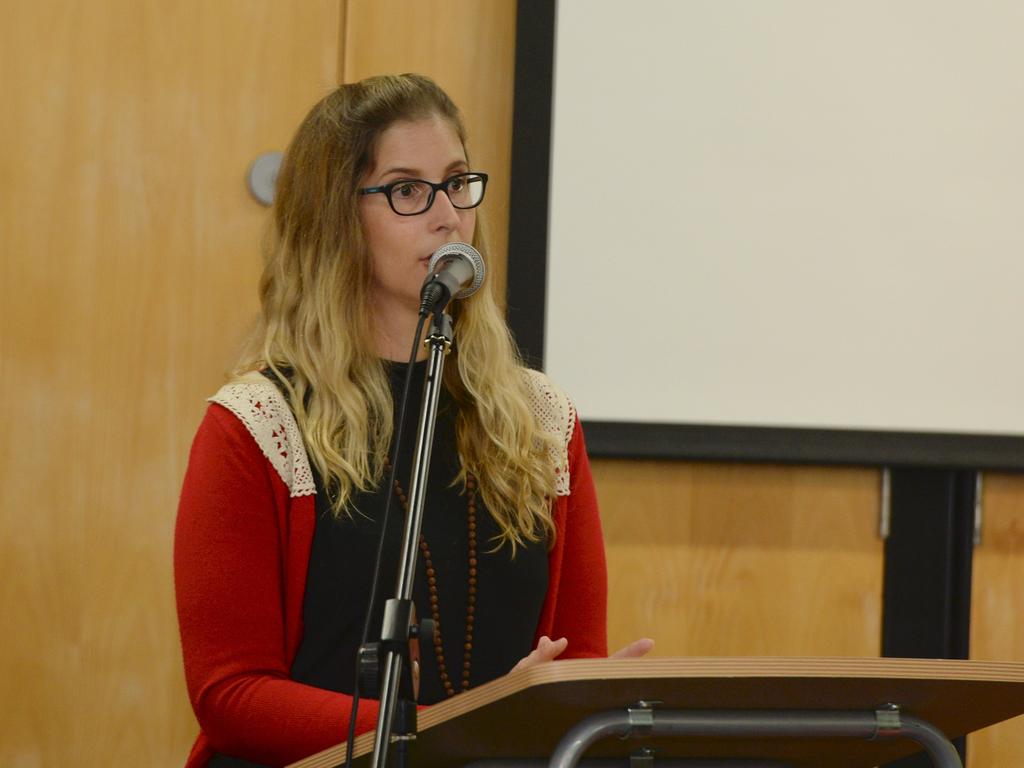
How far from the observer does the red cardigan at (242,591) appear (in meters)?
1.49

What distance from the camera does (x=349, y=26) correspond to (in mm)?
2281

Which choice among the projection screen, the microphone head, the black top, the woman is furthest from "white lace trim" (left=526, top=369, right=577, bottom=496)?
the microphone head

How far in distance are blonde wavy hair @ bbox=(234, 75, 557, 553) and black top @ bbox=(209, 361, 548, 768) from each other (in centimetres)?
3

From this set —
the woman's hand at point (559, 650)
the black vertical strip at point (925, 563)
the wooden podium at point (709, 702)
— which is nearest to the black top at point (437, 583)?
the woman's hand at point (559, 650)

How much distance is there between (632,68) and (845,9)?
39cm

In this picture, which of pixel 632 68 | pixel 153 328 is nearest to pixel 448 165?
pixel 632 68

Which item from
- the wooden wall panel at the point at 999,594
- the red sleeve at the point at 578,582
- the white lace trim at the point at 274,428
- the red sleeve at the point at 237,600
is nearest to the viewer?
the red sleeve at the point at 237,600

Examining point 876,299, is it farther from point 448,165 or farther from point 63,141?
point 63,141

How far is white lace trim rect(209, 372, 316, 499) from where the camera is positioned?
162cm

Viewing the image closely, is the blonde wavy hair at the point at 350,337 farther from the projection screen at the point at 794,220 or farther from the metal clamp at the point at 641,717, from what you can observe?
the metal clamp at the point at 641,717

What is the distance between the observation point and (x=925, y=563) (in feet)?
7.66

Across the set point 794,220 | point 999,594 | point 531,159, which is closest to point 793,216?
point 794,220

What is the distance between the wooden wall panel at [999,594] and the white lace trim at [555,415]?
35.4 inches

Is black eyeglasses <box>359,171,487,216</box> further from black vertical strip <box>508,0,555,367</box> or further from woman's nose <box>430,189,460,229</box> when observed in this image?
black vertical strip <box>508,0,555,367</box>
